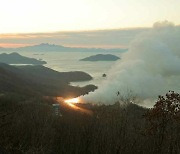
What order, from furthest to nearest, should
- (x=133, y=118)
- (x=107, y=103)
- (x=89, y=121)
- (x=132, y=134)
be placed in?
(x=107, y=103) < (x=133, y=118) < (x=89, y=121) < (x=132, y=134)

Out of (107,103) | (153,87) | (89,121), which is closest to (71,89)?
(153,87)

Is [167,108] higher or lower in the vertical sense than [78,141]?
higher

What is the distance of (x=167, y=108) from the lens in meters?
34.3

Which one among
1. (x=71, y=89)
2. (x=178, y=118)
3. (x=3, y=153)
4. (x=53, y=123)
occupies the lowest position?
(x=71, y=89)

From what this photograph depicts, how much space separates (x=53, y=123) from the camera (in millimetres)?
73938

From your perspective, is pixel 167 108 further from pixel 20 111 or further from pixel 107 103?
pixel 107 103

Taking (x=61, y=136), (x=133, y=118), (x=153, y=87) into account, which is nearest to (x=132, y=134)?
(x=61, y=136)

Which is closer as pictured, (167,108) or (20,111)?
(167,108)

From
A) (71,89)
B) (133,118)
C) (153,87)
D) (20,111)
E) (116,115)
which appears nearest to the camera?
(20,111)

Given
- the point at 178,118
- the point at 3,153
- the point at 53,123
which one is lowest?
the point at 53,123

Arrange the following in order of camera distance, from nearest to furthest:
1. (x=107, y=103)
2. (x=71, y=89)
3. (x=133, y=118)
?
(x=133, y=118)
(x=107, y=103)
(x=71, y=89)

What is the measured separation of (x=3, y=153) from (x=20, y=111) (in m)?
48.2

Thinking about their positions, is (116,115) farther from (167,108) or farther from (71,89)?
(71,89)

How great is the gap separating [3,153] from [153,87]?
128197 millimetres
